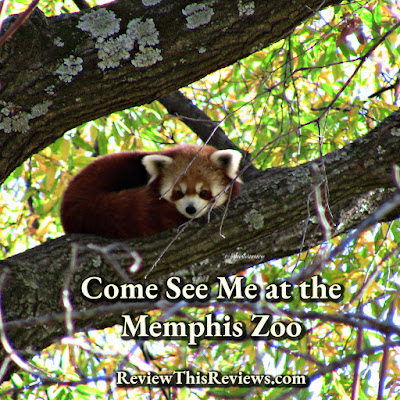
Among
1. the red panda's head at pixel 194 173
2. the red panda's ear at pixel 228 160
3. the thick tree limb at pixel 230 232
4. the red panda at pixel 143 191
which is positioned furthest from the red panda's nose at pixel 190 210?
the red panda's ear at pixel 228 160

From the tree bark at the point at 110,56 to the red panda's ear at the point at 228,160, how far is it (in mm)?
1297

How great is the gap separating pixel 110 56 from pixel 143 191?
3.47ft

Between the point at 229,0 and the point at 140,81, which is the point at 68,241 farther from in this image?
the point at 229,0

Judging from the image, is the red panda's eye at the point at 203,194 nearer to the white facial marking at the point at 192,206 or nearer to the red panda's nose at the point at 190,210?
the white facial marking at the point at 192,206

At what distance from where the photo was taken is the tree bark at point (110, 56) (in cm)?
230

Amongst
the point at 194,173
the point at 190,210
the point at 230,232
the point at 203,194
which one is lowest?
the point at 230,232

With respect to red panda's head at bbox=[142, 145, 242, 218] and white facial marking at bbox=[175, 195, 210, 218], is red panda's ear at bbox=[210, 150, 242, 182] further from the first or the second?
white facial marking at bbox=[175, 195, 210, 218]

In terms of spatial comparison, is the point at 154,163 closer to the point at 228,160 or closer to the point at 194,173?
the point at 194,173

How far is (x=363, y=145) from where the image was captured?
9.42 ft

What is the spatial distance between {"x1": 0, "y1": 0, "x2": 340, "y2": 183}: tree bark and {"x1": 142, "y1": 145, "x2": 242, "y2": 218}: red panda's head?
3.79 ft

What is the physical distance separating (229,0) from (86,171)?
1646 mm

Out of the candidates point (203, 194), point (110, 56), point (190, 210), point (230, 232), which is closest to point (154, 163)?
point (203, 194)

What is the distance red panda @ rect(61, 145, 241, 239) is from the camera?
2953mm

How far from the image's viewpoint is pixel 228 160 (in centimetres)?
383
